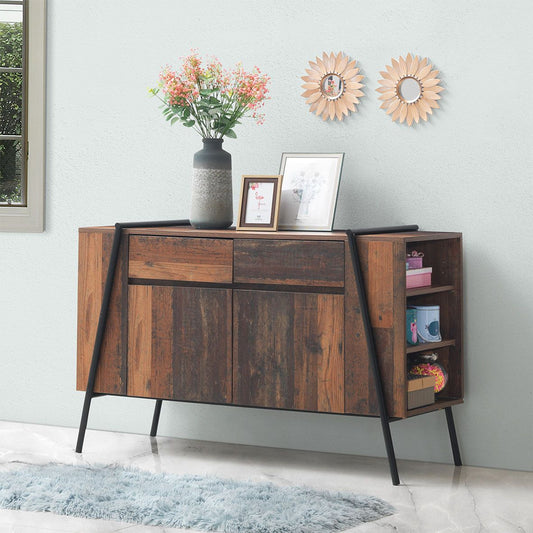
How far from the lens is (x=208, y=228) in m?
3.50

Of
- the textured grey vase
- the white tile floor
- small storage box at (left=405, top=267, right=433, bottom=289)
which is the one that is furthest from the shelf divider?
the textured grey vase

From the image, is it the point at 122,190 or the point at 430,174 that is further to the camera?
the point at 122,190

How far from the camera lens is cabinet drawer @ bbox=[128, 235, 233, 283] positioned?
334cm

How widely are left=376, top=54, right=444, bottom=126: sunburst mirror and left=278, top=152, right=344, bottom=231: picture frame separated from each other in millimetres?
300

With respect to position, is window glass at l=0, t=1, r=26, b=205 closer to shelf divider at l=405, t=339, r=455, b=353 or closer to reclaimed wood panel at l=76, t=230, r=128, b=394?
reclaimed wood panel at l=76, t=230, r=128, b=394

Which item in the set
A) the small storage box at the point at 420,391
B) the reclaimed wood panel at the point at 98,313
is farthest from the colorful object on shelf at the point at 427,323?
the reclaimed wood panel at the point at 98,313

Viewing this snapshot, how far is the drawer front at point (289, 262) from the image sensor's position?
3.20 m

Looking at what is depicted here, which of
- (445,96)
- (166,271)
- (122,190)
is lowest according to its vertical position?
(166,271)

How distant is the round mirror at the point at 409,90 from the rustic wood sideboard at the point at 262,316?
0.53 metres

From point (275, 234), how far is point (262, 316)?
0.96ft

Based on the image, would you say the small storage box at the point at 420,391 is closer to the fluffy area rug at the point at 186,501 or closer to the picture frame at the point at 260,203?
the fluffy area rug at the point at 186,501

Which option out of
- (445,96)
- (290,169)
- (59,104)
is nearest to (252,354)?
(290,169)

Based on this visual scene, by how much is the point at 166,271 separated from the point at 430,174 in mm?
1060

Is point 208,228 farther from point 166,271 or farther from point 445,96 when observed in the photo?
point 445,96
